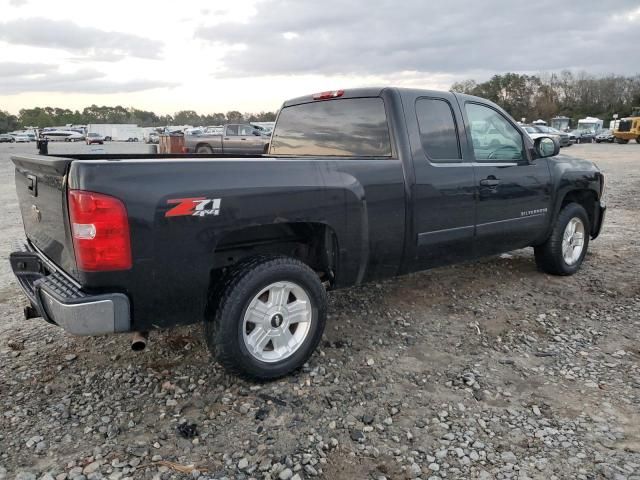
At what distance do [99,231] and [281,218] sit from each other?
1036mm

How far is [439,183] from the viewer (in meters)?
3.93

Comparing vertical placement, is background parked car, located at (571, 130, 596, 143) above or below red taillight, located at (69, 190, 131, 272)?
above

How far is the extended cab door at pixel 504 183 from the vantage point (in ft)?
14.3

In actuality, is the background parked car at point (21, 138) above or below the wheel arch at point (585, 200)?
above

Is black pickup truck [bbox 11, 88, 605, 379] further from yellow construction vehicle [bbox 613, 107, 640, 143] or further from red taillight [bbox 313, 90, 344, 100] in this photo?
yellow construction vehicle [bbox 613, 107, 640, 143]

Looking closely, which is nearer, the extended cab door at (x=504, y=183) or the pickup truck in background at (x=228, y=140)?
the extended cab door at (x=504, y=183)

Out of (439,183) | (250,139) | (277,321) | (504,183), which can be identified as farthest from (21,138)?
(277,321)

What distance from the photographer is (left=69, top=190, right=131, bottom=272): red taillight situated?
2.51m

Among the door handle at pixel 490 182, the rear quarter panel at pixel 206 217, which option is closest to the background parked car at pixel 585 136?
the door handle at pixel 490 182

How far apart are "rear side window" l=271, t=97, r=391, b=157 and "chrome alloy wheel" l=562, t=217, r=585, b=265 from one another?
8.89 ft

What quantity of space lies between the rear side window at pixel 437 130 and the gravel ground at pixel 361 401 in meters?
1.40

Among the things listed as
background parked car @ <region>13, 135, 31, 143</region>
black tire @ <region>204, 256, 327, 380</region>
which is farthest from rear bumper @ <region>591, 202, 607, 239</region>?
background parked car @ <region>13, 135, 31, 143</region>

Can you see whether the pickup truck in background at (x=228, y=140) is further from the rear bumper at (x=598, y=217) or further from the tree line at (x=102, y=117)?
the tree line at (x=102, y=117)

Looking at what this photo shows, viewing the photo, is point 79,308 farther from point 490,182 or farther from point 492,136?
point 492,136
